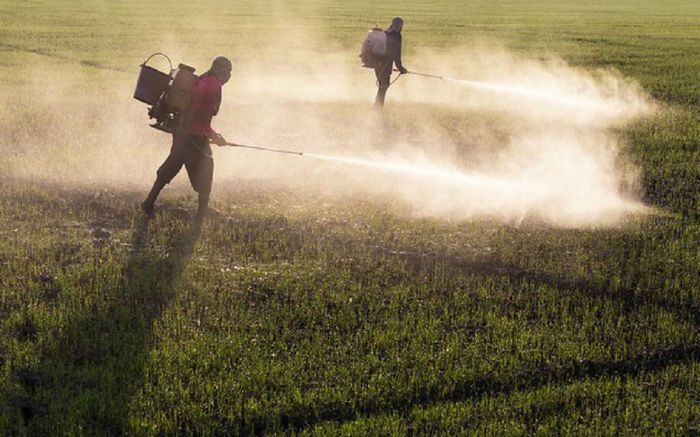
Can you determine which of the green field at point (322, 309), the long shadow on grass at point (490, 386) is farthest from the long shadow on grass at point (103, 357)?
the long shadow on grass at point (490, 386)

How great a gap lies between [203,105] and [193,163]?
81 cm

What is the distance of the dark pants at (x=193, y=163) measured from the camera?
11250 mm

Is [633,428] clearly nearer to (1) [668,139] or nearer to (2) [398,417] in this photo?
(2) [398,417]

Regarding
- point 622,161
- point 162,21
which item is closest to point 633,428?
point 622,161

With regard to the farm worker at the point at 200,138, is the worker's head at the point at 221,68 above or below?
above

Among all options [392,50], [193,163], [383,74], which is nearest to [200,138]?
[193,163]

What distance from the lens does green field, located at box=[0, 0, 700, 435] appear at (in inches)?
269

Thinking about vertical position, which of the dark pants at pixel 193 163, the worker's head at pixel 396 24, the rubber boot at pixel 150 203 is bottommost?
the rubber boot at pixel 150 203

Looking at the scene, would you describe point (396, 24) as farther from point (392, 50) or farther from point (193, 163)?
point (193, 163)

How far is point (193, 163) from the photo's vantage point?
11.4 m

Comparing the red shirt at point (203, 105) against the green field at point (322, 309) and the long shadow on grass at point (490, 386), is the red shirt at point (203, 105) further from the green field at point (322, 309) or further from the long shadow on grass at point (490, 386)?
the long shadow on grass at point (490, 386)

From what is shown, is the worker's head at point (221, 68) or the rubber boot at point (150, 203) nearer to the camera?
the worker's head at point (221, 68)

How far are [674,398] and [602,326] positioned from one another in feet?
4.67

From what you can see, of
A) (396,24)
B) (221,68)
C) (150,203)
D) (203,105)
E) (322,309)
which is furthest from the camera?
(396,24)
